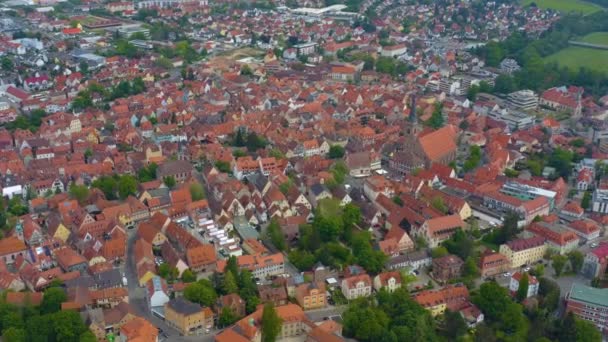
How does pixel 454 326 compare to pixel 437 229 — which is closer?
pixel 454 326

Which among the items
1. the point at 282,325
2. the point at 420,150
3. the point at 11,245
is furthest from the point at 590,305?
the point at 11,245

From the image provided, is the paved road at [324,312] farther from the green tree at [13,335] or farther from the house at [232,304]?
the green tree at [13,335]

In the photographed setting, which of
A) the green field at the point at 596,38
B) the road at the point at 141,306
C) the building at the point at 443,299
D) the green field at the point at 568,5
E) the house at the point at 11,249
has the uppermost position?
the green field at the point at 568,5

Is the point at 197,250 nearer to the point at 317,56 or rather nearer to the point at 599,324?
the point at 599,324

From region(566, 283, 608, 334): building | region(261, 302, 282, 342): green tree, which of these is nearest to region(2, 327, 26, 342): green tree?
region(261, 302, 282, 342): green tree

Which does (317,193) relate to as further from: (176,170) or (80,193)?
(80,193)

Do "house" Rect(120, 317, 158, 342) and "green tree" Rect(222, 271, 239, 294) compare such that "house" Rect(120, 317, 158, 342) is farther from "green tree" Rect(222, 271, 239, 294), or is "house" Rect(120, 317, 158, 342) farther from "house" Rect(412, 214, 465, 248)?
"house" Rect(412, 214, 465, 248)

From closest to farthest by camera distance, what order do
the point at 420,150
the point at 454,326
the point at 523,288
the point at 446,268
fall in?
the point at 454,326 < the point at 523,288 < the point at 446,268 < the point at 420,150

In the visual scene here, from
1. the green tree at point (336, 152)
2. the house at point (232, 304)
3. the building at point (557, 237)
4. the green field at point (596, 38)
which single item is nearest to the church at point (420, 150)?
the green tree at point (336, 152)
